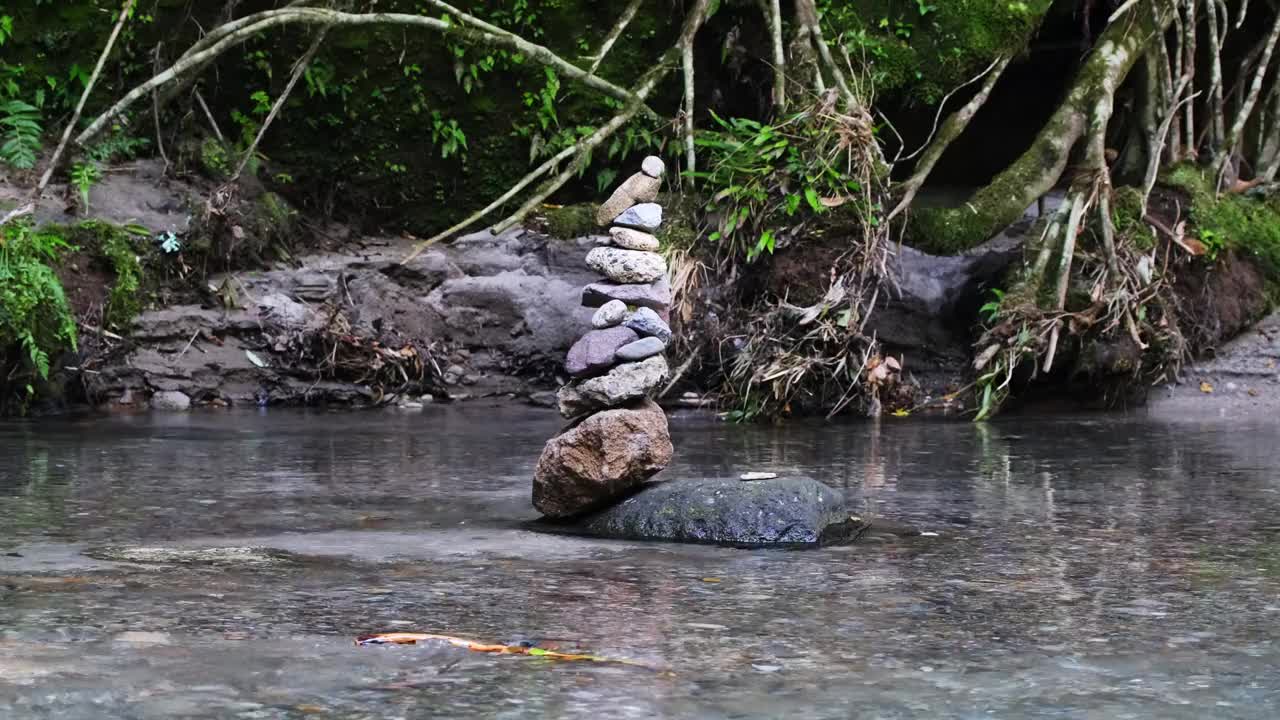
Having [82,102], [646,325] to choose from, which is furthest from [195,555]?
[82,102]

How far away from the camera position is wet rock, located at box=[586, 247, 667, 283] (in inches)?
244

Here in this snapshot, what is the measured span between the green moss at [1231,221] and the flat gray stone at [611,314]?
5.56m

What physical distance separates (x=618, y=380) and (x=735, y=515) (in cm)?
80

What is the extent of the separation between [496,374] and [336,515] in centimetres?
483

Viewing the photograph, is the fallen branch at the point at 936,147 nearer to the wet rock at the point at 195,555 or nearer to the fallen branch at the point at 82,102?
the fallen branch at the point at 82,102

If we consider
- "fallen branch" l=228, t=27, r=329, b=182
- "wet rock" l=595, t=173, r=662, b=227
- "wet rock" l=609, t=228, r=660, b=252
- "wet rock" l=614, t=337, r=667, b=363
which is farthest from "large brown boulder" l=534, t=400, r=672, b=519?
"fallen branch" l=228, t=27, r=329, b=182

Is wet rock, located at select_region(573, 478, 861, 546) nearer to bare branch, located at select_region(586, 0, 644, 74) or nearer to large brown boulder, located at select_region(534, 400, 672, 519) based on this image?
→ large brown boulder, located at select_region(534, 400, 672, 519)

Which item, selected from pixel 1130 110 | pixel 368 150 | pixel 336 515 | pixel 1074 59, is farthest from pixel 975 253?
pixel 336 515

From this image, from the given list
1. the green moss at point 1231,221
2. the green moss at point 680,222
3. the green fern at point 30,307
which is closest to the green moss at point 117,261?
the green fern at point 30,307

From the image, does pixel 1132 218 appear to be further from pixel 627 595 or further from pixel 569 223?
pixel 627 595

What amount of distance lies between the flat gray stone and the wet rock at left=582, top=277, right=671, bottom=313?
0.14 ft

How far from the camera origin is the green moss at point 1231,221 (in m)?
10.5

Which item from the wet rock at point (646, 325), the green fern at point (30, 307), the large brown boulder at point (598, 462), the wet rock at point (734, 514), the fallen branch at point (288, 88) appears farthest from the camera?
the fallen branch at point (288, 88)

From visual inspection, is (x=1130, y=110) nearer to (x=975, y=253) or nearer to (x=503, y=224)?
(x=975, y=253)
